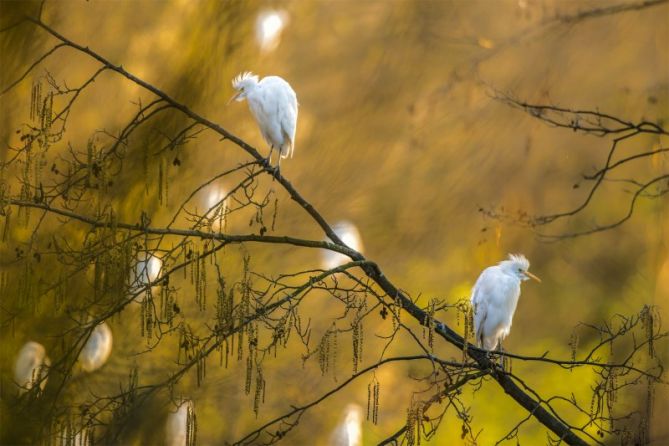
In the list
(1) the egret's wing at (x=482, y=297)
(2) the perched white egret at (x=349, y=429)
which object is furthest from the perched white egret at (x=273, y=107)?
(2) the perched white egret at (x=349, y=429)

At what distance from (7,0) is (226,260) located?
1.47m

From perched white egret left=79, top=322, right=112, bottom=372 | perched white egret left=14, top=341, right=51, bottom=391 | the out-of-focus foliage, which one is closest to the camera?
perched white egret left=14, top=341, right=51, bottom=391

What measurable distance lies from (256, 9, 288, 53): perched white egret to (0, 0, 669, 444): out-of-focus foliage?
0.04 metres

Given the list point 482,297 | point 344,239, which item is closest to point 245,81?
point 482,297

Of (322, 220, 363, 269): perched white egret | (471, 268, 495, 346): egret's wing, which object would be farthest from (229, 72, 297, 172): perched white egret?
(322, 220, 363, 269): perched white egret

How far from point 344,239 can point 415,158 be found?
2.62 ft

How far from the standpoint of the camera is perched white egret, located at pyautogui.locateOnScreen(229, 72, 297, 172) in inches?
110

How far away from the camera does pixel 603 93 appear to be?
4340 millimetres

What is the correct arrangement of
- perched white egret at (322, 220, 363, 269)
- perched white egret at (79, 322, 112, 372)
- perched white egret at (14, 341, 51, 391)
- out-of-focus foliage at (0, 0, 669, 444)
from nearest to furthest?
perched white egret at (14, 341, 51, 391) < perched white egret at (79, 322, 112, 372) < perched white egret at (322, 220, 363, 269) < out-of-focus foliage at (0, 0, 669, 444)

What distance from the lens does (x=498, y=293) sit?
287 centimetres

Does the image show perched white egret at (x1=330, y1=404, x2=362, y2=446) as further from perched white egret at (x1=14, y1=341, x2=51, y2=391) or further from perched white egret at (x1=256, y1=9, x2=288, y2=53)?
perched white egret at (x1=256, y1=9, x2=288, y2=53)

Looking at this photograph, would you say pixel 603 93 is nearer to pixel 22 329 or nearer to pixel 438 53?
pixel 438 53

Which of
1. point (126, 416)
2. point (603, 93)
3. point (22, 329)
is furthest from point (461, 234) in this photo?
point (126, 416)

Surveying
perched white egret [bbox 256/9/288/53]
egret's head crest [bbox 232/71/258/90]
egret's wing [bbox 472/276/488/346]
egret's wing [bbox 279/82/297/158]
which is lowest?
egret's wing [bbox 472/276/488/346]
